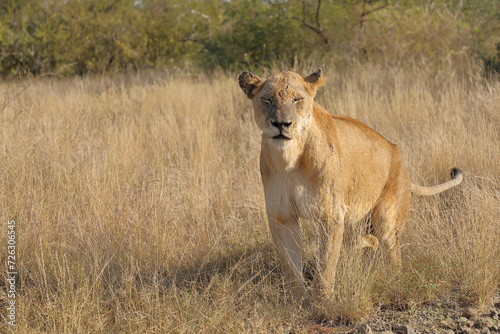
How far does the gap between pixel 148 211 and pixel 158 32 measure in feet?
41.2

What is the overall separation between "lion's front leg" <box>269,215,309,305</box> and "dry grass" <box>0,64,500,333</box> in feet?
0.37

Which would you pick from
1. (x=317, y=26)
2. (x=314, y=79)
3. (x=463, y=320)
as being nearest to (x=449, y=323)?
(x=463, y=320)

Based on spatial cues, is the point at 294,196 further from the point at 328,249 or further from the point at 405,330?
the point at 405,330

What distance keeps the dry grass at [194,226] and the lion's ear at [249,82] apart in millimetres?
1252

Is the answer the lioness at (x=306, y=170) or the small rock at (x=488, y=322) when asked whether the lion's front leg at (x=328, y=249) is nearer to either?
the lioness at (x=306, y=170)

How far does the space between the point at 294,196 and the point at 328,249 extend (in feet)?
1.47

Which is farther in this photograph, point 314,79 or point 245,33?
point 245,33

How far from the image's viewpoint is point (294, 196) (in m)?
3.48

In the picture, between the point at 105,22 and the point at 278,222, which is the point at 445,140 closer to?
the point at 278,222

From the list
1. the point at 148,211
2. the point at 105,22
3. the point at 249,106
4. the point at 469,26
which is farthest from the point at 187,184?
the point at 105,22

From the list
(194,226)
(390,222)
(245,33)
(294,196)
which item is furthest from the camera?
(245,33)

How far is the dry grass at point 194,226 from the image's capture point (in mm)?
3559

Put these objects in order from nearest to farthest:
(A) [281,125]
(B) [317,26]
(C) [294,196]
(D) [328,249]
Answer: (A) [281,125], (C) [294,196], (D) [328,249], (B) [317,26]

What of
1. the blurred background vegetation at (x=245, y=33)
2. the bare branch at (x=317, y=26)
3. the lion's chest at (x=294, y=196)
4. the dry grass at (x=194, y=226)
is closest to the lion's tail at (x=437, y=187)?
the dry grass at (x=194, y=226)
